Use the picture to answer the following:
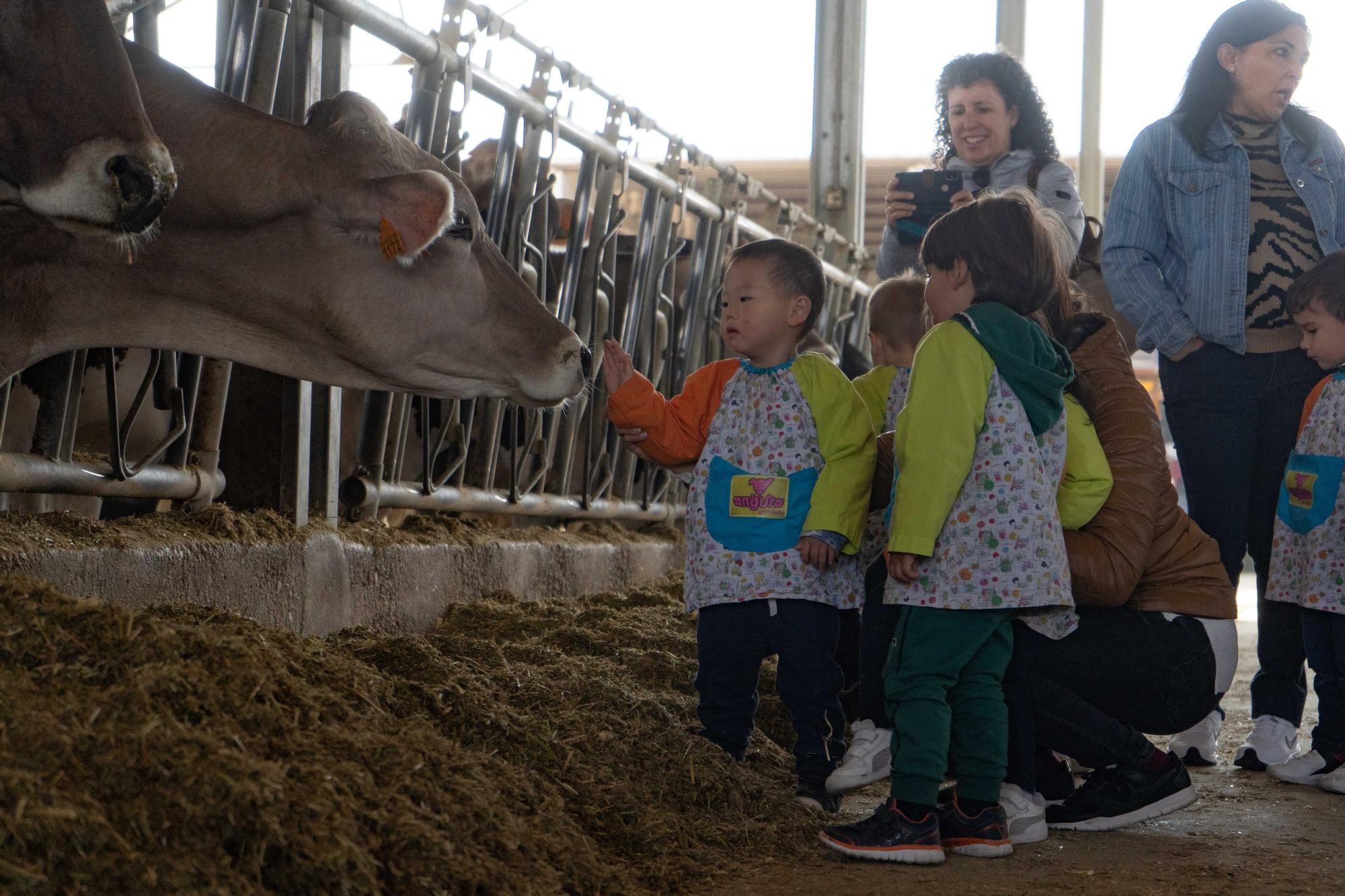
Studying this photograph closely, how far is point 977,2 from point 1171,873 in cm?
1345

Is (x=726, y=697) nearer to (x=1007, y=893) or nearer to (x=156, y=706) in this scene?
(x=1007, y=893)

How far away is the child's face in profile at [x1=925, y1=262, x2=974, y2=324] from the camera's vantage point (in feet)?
8.46

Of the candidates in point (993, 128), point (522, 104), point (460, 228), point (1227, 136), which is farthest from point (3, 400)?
point (1227, 136)

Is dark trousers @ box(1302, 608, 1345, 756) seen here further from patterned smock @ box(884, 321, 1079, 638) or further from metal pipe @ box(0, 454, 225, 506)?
metal pipe @ box(0, 454, 225, 506)

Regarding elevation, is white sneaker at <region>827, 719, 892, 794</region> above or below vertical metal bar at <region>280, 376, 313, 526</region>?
below

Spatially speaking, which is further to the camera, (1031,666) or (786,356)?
(786,356)

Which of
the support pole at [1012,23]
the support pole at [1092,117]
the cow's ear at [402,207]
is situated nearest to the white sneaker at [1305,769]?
the cow's ear at [402,207]

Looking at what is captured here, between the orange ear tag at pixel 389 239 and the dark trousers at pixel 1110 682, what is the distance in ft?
4.31

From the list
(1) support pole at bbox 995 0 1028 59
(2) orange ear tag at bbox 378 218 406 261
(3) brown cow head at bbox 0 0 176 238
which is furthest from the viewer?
(1) support pole at bbox 995 0 1028 59

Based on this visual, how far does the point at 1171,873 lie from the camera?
2184 millimetres

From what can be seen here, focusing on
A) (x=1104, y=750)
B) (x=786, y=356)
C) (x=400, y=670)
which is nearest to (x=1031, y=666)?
(x=1104, y=750)

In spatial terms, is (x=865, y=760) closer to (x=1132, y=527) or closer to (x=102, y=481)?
(x=1132, y=527)

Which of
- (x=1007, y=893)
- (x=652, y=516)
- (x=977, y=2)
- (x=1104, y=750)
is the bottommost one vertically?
(x=1007, y=893)

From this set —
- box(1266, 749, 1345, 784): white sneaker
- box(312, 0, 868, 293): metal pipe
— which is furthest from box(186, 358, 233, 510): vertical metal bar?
box(1266, 749, 1345, 784): white sneaker
